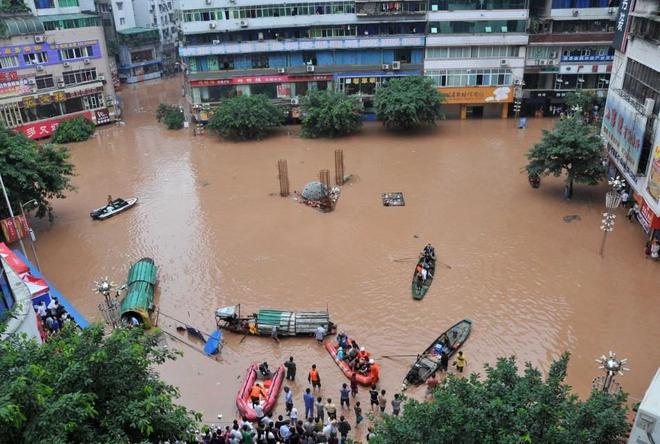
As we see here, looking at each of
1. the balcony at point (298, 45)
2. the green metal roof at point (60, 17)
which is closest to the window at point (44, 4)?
the green metal roof at point (60, 17)

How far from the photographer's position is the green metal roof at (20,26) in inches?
1422

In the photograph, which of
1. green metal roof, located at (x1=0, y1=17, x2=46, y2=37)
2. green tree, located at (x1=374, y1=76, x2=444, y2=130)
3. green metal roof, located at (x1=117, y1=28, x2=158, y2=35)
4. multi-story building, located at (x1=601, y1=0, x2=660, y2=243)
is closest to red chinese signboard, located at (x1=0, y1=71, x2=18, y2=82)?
green metal roof, located at (x1=0, y1=17, x2=46, y2=37)

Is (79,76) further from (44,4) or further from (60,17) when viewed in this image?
(44,4)

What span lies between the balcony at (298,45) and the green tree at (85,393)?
33.7 meters

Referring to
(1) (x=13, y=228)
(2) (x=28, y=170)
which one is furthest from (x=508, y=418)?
(1) (x=13, y=228)

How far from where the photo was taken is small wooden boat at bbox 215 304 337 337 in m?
17.5

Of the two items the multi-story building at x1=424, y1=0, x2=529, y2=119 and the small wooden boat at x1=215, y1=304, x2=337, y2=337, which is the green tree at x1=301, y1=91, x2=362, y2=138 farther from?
the small wooden boat at x1=215, y1=304, x2=337, y2=337

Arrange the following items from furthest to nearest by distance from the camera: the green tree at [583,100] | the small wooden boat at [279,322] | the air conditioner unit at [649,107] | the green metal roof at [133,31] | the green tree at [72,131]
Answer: the green metal roof at [133,31], the green tree at [72,131], the green tree at [583,100], the air conditioner unit at [649,107], the small wooden boat at [279,322]

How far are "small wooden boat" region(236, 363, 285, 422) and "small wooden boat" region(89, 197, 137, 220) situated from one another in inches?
569

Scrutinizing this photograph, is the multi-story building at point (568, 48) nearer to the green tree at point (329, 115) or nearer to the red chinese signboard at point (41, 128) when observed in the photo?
the green tree at point (329, 115)

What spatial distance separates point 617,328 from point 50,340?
54.2 ft

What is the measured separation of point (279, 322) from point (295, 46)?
90.3 ft

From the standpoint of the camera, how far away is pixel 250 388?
15109 millimetres

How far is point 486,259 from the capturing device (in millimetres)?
21719
